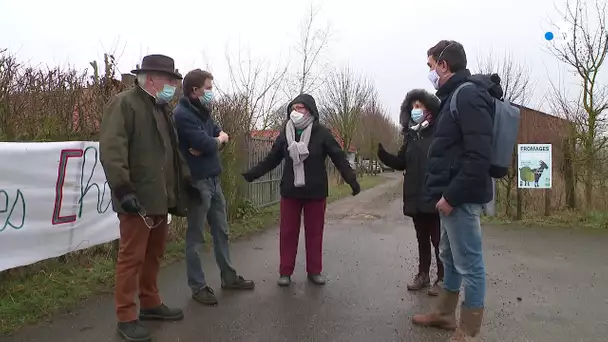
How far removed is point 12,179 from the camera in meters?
4.39

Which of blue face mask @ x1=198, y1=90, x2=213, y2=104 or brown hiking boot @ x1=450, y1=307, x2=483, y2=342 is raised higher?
blue face mask @ x1=198, y1=90, x2=213, y2=104

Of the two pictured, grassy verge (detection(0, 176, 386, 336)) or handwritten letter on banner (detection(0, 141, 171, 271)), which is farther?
handwritten letter on banner (detection(0, 141, 171, 271))

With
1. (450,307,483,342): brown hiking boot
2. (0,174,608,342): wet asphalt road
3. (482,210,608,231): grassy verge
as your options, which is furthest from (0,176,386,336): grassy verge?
(482,210,608,231): grassy verge

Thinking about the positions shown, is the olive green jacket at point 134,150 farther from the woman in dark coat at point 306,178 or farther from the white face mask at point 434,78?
the white face mask at point 434,78

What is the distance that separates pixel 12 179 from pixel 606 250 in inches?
292

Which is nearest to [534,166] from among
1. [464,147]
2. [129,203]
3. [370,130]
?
[464,147]

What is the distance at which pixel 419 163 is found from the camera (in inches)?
199

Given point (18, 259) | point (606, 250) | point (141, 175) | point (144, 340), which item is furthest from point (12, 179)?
point (606, 250)

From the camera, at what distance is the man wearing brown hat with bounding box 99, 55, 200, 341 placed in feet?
11.5

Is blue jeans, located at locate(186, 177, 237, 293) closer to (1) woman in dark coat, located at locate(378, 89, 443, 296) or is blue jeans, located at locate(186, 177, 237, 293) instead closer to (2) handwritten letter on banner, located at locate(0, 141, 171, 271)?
(2) handwritten letter on banner, located at locate(0, 141, 171, 271)

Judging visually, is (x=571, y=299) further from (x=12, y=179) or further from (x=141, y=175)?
(x=12, y=179)

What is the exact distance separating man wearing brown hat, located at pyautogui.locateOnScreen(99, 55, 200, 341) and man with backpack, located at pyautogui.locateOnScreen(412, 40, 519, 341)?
200cm

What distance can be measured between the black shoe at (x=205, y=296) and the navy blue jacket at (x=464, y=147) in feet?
7.27

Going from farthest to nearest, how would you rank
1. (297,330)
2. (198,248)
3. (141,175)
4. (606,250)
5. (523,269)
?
(606,250) → (523,269) → (198,248) → (297,330) → (141,175)
